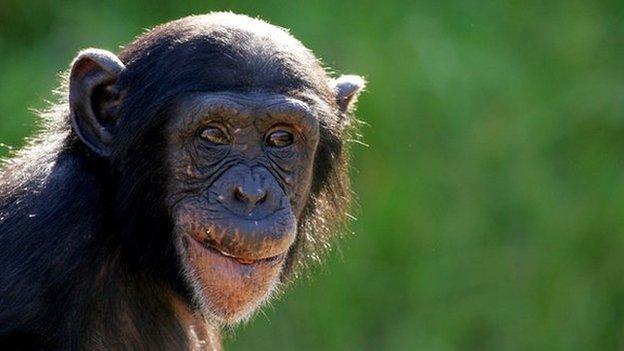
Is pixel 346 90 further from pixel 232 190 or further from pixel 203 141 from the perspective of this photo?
pixel 232 190

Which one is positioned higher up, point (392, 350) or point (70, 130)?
point (70, 130)

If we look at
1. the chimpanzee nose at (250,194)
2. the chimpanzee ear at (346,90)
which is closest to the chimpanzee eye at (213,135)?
the chimpanzee nose at (250,194)

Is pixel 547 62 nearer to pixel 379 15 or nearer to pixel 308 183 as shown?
pixel 379 15

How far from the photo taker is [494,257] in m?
14.0

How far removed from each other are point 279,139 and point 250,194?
505mm

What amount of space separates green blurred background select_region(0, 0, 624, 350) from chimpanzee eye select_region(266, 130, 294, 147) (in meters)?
5.75

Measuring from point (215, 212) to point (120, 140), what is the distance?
27.9 inches

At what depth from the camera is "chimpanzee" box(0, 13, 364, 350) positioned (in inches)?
299

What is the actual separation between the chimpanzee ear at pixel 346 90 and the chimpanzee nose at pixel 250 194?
1.29 metres

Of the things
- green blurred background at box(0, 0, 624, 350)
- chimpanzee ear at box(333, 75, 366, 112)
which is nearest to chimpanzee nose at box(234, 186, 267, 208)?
chimpanzee ear at box(333, 75, 366, 112)

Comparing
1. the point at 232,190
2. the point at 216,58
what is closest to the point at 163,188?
the point at 232,190

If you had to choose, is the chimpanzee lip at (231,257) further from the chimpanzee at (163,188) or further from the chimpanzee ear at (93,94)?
the chimpanzee ear at (93,94)

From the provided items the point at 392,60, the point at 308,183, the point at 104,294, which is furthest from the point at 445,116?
the point at 104,294

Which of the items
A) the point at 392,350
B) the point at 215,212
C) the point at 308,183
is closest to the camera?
the point at 215,212
